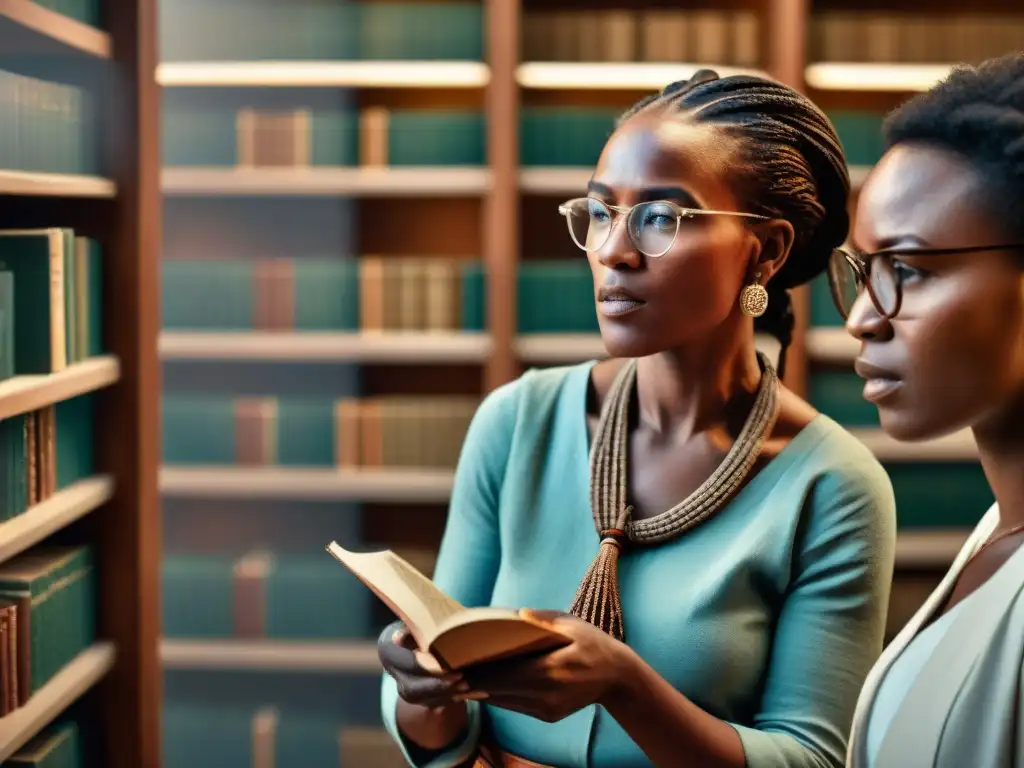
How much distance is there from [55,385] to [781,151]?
1350 millimetres

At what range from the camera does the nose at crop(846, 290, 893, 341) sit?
92cm

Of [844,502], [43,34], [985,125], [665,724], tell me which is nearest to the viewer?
[985,125]

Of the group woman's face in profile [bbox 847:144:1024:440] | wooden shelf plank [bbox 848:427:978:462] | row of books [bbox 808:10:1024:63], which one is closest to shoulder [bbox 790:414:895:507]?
woman's face in profile [bbox 847:144:1024:440]

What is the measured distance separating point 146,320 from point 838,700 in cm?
169

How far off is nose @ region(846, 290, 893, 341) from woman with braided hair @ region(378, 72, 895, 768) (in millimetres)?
311

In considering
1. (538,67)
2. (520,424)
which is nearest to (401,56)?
(538,67)

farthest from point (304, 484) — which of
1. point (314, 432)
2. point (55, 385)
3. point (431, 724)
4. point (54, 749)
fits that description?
point (431, 724)

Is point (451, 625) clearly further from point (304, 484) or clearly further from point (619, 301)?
point (304, 484)

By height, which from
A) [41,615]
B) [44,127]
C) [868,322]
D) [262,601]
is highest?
[44,127]

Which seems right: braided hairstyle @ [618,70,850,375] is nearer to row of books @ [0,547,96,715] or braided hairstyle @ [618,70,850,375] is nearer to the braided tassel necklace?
the braided tassel necklace

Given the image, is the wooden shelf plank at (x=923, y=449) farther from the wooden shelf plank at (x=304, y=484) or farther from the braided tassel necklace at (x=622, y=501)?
the braided tassel necklace at (x=622, y=501)

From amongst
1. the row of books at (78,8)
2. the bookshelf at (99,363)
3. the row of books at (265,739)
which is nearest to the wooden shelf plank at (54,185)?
the bookshelf at (99,363)

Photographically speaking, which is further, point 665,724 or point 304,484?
point 304,484

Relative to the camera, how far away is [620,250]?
1.23 metres
